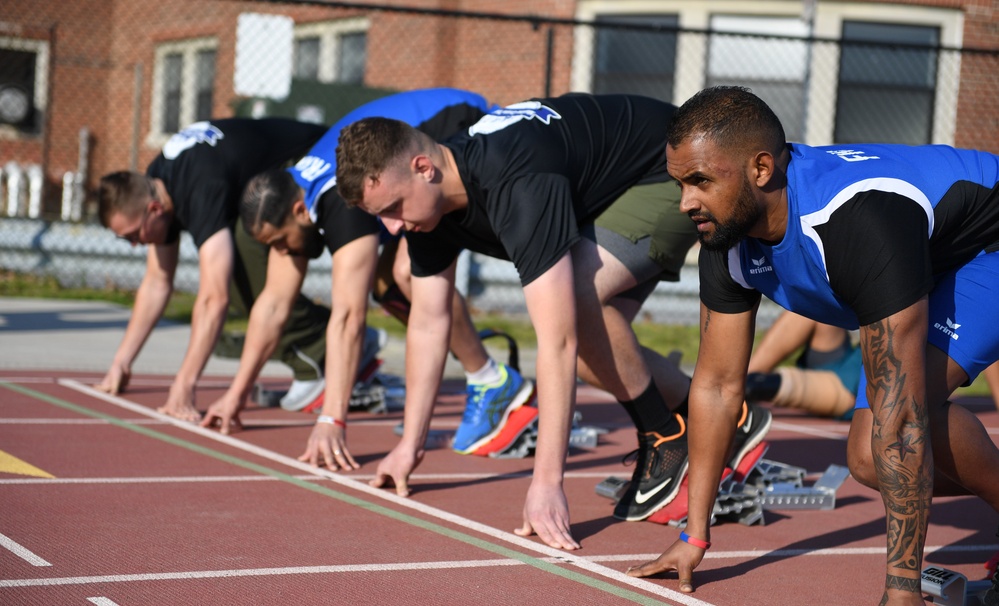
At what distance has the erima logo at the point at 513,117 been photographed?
4.44 m

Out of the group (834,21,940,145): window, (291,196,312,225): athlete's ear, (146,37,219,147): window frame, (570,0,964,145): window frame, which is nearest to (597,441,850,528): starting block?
(291,196,312,225): athlete's ear

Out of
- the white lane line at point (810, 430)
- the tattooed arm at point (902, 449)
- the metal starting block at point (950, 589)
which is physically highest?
the tattooed arm at point (902, 449)

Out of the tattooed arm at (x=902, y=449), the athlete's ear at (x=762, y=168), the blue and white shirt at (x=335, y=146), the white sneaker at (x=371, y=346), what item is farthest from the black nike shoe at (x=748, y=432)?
the white sneaker at (x=371, y=346)

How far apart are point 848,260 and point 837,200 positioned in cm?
18

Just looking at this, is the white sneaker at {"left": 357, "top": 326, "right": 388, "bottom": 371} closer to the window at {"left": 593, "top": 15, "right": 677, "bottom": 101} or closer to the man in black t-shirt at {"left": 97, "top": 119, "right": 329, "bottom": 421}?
the man in black t-shirt at {"left": 97, "top": 119, "right": 329, "bottom": 421}

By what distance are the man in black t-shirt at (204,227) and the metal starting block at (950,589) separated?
3.80 m

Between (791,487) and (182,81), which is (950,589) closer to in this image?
(791,487)

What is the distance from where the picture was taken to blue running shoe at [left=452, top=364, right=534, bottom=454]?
5910mm

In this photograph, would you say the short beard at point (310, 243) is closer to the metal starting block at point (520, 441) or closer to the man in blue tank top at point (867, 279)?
the metal starting block at point (520, 441)

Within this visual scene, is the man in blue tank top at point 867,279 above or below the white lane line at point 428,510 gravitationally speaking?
above

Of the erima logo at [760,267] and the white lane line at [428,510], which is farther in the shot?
the white lane line at [428,510]

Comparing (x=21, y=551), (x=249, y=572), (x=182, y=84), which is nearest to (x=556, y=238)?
(x=249, y=572)

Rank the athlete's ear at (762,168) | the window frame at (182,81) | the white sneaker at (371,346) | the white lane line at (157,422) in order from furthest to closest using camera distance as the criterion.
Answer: the window frame at (182,81)
the white sneaker at (371,346)
the white lane line at (157,422)
the athlete's ear at (762,168)

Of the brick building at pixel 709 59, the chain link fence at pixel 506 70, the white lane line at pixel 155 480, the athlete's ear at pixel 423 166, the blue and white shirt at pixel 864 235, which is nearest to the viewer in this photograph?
the blue and white shirt at pixel 864 235
